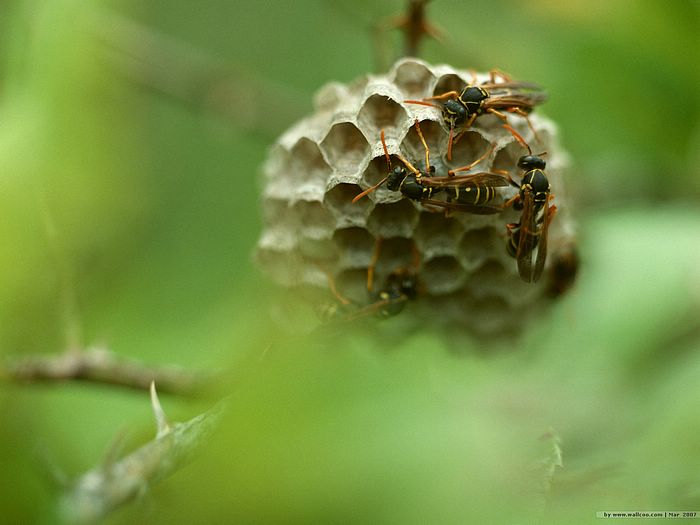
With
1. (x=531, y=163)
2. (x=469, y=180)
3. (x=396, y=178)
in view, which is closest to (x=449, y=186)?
(x=469, y=180)

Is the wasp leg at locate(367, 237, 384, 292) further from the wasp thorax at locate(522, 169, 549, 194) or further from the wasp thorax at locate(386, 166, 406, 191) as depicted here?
the wasp thorax at locate(522, 169, 549, 194)

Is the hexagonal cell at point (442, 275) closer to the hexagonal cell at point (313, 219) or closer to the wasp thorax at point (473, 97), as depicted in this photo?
the hexagonal cell at point (313, 219)

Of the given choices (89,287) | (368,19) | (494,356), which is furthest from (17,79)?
(368,19)

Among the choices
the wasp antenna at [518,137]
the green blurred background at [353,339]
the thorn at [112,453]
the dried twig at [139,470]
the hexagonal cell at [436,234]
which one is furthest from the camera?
the hexagonal cell at [436,234]

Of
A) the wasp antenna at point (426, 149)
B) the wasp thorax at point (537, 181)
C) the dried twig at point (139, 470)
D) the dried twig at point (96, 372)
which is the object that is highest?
the wasp antenna at point (426, 149)

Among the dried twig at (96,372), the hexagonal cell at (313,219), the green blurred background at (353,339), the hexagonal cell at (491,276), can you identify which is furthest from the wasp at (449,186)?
the dried twig at (96,372)

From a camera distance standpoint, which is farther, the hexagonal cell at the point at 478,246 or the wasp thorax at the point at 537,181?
the hexagonal cell at the point at 478,246

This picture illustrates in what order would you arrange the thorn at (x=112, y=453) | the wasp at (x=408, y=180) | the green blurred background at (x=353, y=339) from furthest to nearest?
1. the wasp at (x=408, y=180)
2. the thorn at (x=112, y=453)
3. the green blurred background at (x=353, y=339)
